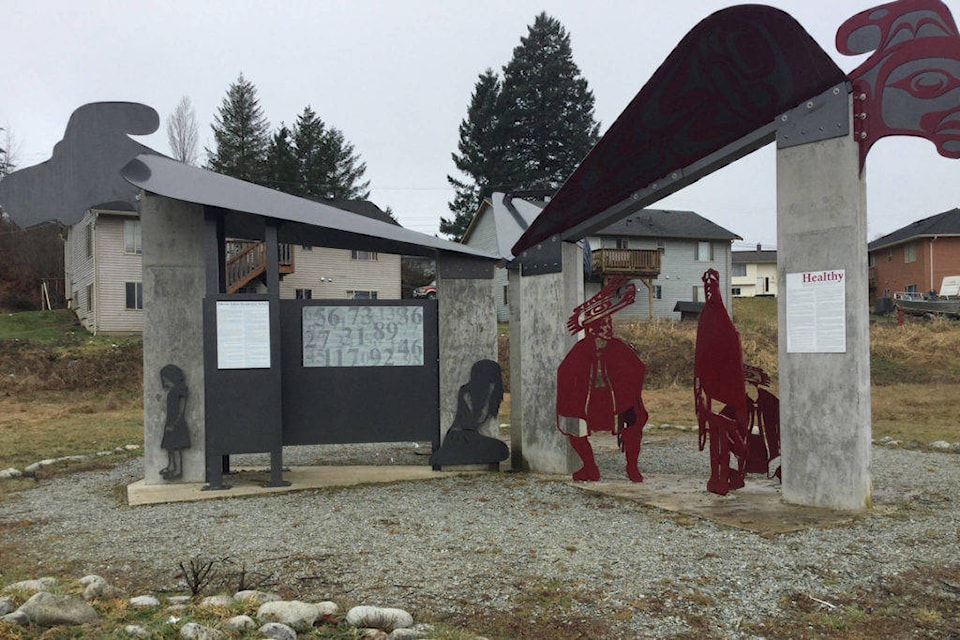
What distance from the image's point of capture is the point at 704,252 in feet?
123

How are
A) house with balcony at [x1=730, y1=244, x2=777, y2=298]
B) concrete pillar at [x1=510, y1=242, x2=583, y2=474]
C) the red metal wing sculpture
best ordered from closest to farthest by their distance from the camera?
the red metal wing sculpture, concrete pillar at [x1=510, y1=242, x2=583, y2=474], house with balcony at [x1=730, y1=244, x2=777, y2=298]

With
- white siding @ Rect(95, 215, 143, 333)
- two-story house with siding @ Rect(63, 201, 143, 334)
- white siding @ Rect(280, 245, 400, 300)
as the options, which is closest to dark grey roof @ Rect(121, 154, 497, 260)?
two-story house with siding @ Rect(63, 201, 143, 334)

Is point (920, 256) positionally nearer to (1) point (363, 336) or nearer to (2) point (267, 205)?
(1) point (363, 336)

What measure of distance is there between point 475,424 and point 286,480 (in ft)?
7.57

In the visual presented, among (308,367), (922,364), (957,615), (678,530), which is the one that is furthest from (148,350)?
(922,364)

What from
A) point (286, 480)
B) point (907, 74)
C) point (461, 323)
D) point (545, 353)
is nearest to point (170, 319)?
point (286, 480)

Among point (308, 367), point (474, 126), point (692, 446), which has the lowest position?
point (692, 446)

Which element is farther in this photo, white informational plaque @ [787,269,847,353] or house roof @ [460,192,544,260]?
house roof @ [460,192,544,260]

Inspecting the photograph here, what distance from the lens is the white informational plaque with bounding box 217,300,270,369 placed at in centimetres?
838

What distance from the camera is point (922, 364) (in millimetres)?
22828

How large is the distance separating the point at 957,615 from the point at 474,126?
3944 cm

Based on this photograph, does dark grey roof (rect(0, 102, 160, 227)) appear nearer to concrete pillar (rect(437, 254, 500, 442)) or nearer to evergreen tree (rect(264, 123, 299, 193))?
concrete pillar (rect(437, 254, 500, 442))

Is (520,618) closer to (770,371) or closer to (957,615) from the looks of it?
(957,615)

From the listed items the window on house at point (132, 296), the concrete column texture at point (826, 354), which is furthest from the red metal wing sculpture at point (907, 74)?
the window on house at point (132, 296)
